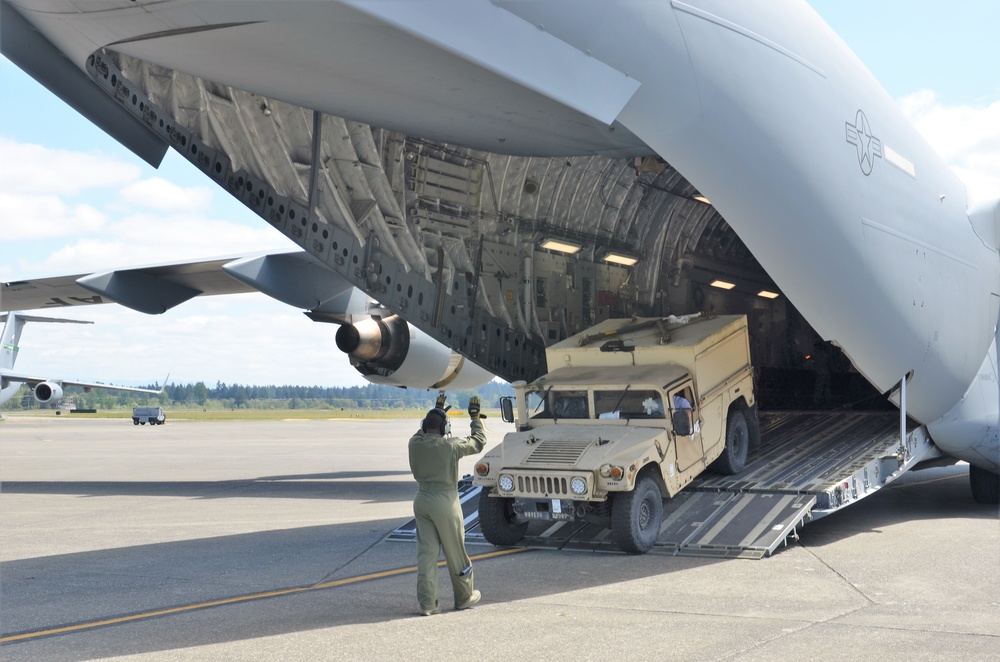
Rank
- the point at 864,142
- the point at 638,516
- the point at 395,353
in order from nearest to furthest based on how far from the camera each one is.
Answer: the point at 638,516 → the point at 864,142 → the point at 395,353

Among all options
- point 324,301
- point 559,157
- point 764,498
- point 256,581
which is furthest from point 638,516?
point 324,301

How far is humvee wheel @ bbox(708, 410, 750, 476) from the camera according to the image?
12.0 m

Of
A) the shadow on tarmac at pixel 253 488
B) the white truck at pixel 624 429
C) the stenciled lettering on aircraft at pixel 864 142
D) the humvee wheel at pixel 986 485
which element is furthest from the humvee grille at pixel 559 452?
the humvee wheel at pixel 986 485

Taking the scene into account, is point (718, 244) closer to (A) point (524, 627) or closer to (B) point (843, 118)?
(B) point (843, 118)

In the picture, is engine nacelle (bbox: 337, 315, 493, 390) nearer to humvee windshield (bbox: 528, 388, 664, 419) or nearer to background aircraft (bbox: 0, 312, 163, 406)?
humvee windshield (bbox: 528, 388, 664, 419)

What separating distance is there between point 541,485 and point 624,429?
1403 mm

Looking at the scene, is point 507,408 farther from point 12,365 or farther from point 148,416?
point 148,416

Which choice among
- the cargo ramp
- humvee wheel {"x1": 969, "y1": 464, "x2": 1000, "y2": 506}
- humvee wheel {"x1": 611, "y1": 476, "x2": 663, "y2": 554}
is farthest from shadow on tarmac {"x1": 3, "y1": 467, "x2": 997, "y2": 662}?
humvee wheel {"x1": 969, "y1": 464, "x2": 1000, "y2": 506}

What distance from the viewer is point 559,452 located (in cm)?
1014

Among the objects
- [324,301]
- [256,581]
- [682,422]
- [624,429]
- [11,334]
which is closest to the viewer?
[256,581]

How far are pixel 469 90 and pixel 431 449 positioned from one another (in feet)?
12.0

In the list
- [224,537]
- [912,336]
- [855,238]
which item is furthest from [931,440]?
[224,537]

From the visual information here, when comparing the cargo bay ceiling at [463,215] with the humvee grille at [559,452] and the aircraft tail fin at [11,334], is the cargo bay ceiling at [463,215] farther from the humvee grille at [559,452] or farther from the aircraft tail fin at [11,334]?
the aircraft tail fin at [11,334]

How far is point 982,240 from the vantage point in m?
14.2
